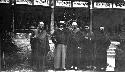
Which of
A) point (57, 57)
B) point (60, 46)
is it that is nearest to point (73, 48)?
point (60, 46)

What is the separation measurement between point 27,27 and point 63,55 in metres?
1.56

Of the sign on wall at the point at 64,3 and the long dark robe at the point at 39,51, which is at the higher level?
the sign on wall at the point at 64,3

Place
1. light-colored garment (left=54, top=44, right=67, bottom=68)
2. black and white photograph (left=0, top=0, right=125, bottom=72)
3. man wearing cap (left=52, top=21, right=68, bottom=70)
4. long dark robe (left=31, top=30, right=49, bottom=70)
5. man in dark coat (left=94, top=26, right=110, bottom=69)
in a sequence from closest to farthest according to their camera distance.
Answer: black and white photograph (left=0, top=0, right=125, bottom=72)
long dark robe (left=31, top=30, right=49, bottom=70)
man wearing cap (left=52, top=21, right=68, bottom=70)
light-colored garment (left=54, top=44, right=67, bottom=68)
man in dark coat (left=94, top=26, right=110, bottom=69)

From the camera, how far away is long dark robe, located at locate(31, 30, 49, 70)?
12039mm

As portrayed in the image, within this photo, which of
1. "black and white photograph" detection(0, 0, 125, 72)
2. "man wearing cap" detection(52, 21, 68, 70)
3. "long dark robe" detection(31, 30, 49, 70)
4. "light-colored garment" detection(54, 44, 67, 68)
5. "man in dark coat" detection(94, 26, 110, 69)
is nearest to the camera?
"black and white photograph" detection(0, 0, 125, 72)

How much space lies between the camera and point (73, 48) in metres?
12.5

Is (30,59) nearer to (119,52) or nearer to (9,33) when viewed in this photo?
(9,33)

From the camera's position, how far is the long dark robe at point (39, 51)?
1204 centimetres

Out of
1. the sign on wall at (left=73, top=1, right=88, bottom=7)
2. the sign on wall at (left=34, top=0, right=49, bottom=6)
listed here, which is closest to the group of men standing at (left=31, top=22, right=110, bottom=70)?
the sign on wall at (left=73, top=1, right=88, bottom=7)

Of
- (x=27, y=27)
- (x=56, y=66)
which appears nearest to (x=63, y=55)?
(x=56, y=66)

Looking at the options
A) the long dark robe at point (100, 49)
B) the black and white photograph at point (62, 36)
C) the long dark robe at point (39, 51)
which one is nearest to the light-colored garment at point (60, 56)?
the black and white photograph at point (62, 36)

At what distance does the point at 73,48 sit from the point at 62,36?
0.66 m

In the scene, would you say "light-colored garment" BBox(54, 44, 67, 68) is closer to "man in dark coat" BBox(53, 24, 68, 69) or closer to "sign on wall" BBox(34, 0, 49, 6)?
"man in dark coat" BBox(53, 24, 68, 69)

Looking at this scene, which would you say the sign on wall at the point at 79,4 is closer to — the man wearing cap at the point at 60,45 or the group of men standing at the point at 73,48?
the group of men standing at the point at 73,48
